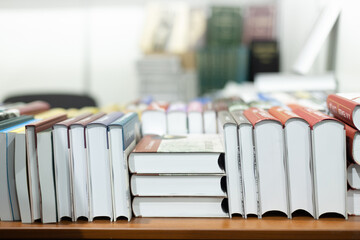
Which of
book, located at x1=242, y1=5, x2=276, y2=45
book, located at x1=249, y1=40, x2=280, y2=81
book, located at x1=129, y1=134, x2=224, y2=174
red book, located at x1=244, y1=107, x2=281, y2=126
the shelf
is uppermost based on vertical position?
book, located at x1=242, y1=5, x2=276, y2=45

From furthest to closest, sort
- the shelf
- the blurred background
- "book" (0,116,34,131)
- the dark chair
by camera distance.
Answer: the blurred background
the dark chair
"book" (0,116,34,131)
the shelf

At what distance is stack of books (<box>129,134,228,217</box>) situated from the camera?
0.83 metres

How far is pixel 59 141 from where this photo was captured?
32.3 inches

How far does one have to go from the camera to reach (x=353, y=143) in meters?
0.78

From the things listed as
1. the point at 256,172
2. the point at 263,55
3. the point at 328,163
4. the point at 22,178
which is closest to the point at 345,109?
the point at 328,163

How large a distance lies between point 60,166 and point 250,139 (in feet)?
1.50

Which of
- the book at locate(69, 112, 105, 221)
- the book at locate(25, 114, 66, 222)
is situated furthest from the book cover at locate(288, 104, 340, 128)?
the book at locate(25, 114, 66, 222)

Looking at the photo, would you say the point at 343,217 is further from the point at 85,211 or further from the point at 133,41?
the point at 133,41

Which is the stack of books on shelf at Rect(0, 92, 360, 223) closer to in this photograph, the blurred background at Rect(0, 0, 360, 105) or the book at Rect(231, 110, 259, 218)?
the book at Rect(231, 110, 259, 218)

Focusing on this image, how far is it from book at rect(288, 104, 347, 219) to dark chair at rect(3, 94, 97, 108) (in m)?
1.77

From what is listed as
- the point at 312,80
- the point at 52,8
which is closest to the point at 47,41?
the point at 52,8

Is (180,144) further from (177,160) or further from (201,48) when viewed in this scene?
(201,48)

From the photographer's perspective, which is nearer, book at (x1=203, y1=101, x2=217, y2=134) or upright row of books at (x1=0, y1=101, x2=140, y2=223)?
upright row of books at (x1=0, y1=101, x2=140, y2=223)

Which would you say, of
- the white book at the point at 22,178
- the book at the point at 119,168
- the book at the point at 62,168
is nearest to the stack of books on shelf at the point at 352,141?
the book at the point at 119,168
